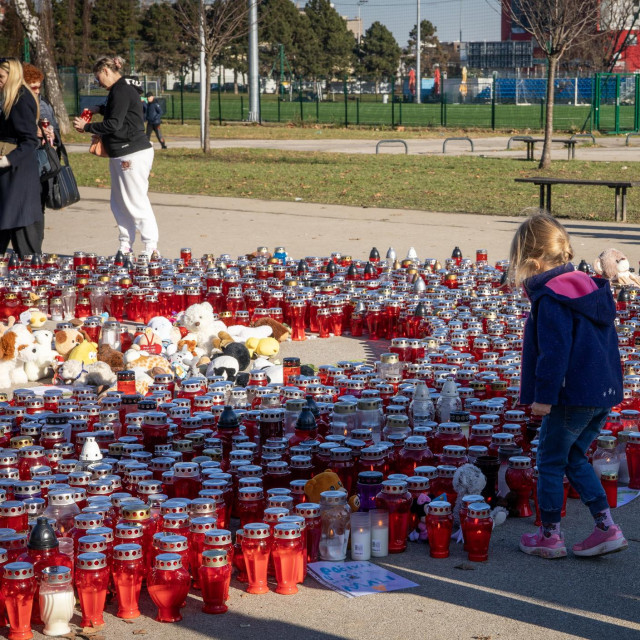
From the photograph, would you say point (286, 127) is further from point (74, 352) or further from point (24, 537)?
point (24, 537)

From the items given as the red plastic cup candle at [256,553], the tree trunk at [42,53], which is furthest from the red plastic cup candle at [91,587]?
the tree trunk at [42,53]

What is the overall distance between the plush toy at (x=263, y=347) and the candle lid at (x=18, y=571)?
372 centimetres

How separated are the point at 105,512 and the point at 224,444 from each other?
105 centimetres

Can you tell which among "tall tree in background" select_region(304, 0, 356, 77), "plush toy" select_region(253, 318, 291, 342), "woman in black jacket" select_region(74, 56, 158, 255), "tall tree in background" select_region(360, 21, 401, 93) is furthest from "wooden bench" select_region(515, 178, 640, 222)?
"tall tree in background" select_region(360, 21, 401, 93)

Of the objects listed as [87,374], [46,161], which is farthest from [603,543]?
[46,161]

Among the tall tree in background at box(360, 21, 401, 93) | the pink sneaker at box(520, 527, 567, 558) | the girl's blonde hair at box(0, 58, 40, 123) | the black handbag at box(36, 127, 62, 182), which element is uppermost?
the tall tree in background at box(360, 21, 401, 93)

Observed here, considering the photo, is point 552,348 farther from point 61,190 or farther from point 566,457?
point 61,190

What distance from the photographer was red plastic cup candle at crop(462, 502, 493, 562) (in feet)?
14.1

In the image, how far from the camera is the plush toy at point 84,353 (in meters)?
7.02

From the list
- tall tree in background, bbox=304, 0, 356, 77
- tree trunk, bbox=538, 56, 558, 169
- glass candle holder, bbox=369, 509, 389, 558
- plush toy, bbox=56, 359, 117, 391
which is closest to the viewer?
glass candle holder, bbox=369, 509, 389, 558

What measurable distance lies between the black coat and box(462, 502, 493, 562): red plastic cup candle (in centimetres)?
648

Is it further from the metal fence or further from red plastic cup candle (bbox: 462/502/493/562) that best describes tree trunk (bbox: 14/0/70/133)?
red plastic cup candle (bbox: 462/502/493/562)

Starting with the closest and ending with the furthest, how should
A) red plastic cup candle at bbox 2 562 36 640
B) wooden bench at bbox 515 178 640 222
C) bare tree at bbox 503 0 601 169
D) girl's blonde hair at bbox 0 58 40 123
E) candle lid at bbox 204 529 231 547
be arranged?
1. red plastic cup candle at bbox 2 562 36 640
2. candle lid at bbox 204 529 231 547
3. girl's blonde hair at bbox 0 58 40 123
4. wooden bench at bbox 515 178 640 222
5. bare tree at bbox 503 0 601 169

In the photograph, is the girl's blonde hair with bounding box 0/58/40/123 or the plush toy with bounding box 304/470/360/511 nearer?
the plush toy with bounding box 304/470/360/511
